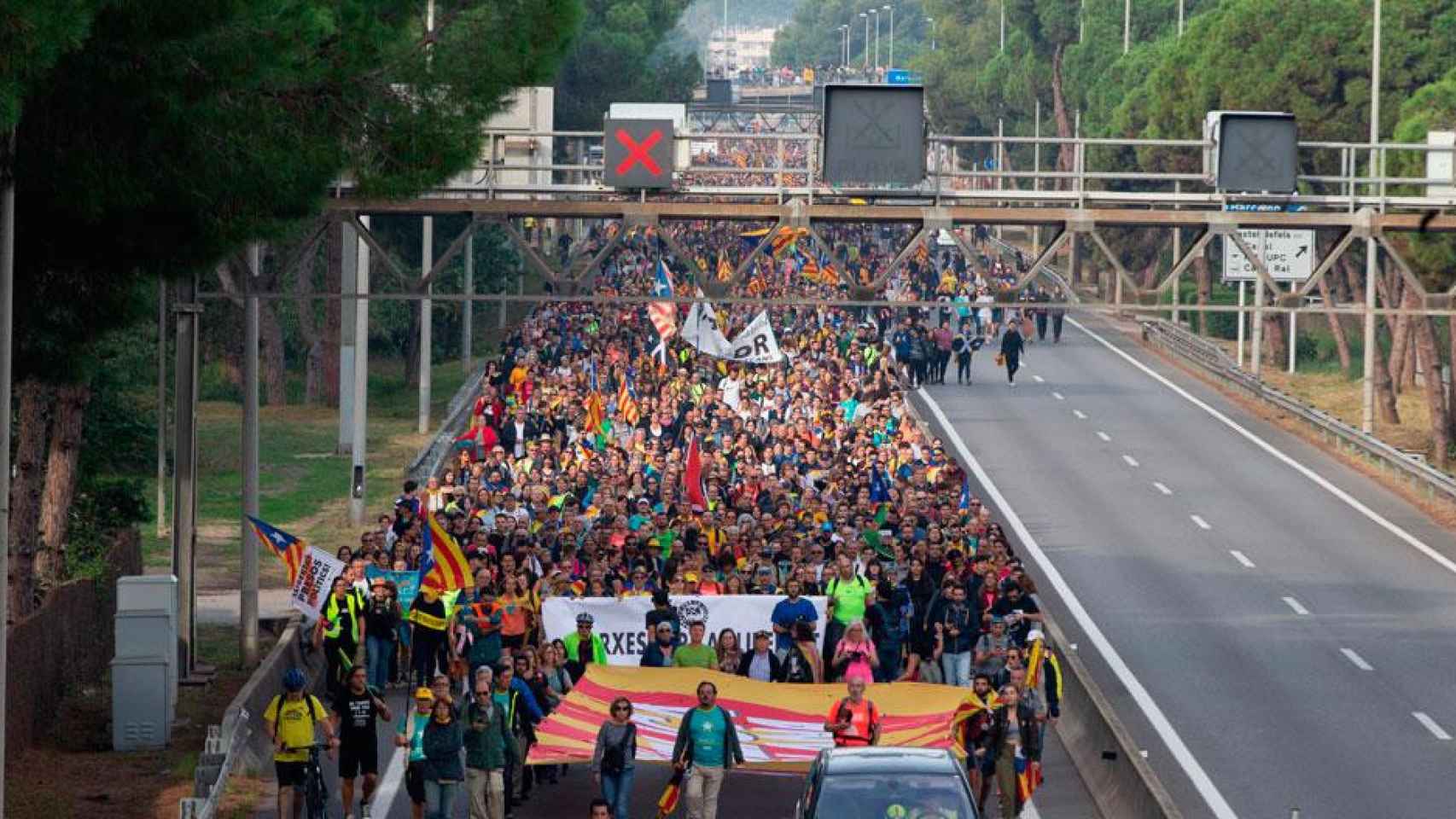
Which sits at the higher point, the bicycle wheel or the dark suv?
the dark suv

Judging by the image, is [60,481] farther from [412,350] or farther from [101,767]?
[412,350]

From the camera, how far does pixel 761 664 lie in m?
23.5

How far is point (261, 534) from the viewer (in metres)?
27.2

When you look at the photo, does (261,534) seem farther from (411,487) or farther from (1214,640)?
(1214,640)

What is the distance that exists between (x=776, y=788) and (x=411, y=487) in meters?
9.39

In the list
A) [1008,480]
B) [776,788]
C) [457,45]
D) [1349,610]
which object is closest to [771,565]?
[776,788]

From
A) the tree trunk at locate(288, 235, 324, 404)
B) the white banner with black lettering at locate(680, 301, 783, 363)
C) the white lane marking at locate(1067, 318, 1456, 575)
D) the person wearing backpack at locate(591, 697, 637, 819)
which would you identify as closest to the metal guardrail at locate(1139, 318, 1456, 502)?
the white lane marking at locate(1067, 318, 1456, 575)

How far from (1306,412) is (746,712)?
31.5 m

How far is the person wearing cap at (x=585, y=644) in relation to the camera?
24.3m

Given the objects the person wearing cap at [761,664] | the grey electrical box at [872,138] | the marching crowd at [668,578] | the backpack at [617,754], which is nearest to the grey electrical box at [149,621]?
the marching crowd at [668,578]

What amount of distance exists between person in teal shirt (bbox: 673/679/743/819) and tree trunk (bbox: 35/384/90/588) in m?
12.4

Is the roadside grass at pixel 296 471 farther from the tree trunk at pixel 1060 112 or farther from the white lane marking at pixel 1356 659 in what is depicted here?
the tree trunk at pixel 1060 112

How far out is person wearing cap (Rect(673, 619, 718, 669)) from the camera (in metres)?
23.2

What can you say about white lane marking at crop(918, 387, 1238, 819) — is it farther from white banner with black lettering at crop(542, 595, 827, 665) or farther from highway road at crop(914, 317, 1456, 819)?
white banner with black lettering at crop(542, 595, 827, 665)
